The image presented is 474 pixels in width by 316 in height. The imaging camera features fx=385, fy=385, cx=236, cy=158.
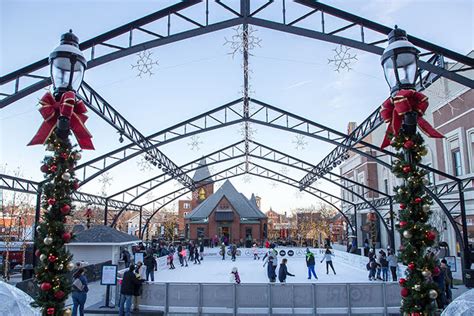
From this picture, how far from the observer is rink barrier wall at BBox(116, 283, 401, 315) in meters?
9.97

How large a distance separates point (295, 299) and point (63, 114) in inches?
309

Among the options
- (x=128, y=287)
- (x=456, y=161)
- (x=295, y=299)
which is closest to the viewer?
(x=128, y=287)

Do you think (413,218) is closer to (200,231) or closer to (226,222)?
(226,222)

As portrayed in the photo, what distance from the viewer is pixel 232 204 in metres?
44.4

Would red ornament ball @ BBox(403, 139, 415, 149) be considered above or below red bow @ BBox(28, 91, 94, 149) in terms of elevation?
below

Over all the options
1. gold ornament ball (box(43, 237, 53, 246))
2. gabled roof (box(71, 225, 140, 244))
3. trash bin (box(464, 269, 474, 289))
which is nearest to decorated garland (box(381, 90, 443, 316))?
gold ornament ball (box(43, 237, 53, 246))

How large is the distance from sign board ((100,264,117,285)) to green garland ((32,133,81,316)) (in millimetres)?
6972

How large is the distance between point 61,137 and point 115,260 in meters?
17.4

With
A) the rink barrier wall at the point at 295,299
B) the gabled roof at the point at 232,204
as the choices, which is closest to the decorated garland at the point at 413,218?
the rink barrier wall at the point at 295,299

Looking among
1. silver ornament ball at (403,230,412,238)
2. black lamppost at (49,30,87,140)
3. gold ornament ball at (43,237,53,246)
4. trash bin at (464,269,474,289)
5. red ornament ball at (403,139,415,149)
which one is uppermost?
black lamppost at (49,30,87,140)

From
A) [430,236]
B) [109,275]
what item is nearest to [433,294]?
[430,236]

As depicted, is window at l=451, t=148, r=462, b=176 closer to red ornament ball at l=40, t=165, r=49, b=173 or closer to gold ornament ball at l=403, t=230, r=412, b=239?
gold ornament ball at l=403, t=230, r=412, b=239

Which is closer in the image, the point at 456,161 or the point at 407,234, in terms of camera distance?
the point at 407,234

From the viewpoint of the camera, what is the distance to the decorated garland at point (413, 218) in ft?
13.8
